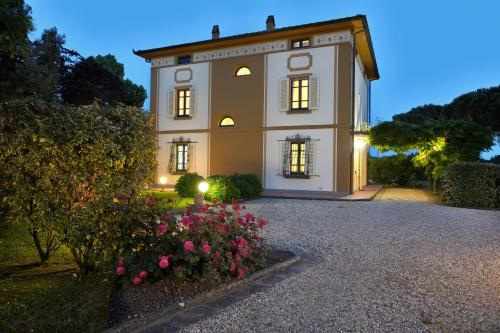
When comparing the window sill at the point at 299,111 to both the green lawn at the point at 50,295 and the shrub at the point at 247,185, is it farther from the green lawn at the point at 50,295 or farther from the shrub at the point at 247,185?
the green lawn at the point at 50,295

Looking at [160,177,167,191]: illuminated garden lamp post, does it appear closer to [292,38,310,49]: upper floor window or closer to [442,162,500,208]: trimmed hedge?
[292,38,310,49]: upper floor window

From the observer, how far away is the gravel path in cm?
317

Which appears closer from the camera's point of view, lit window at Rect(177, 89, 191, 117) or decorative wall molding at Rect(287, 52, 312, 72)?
decorative wall molding at Rect(287, 52, 312, 72)

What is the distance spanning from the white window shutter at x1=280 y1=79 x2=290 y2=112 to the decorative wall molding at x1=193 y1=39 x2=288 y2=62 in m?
1.36

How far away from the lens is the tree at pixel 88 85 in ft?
72.7

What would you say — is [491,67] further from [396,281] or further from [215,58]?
[396,281]

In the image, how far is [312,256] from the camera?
17.8ft

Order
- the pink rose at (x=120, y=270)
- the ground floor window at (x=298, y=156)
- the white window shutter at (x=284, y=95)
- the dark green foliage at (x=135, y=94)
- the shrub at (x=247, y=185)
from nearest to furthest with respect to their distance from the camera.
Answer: the pink rose at (x=120, y=270) < the shrub at (x=247, y=185) < the ground floor window at (x=298, y=156) < the white window shutter at (x=284, y=95) < the dark green foliage at (x=135, y=94)

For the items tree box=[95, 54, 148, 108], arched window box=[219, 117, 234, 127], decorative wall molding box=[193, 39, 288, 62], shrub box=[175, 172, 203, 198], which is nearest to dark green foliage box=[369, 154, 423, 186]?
decorative wall molding box=[193, 39, 288, 62]

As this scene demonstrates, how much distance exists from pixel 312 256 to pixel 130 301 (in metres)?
2.80

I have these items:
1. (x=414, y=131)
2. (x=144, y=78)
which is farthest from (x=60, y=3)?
(x=414, y=131)

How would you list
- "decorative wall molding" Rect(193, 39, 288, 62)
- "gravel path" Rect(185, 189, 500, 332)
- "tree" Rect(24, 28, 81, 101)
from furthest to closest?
"decorative wall molding" Rect(193, 39, 288, 62) → "tree" Rect(24, 28, 81, 101) → "gravel path" Rect(185, 189, 500, 332)

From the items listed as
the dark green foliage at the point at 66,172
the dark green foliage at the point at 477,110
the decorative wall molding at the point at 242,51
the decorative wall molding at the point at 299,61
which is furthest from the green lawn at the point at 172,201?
the dark green foliage at the point at 477,110

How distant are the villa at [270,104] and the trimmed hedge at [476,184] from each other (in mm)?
3589
